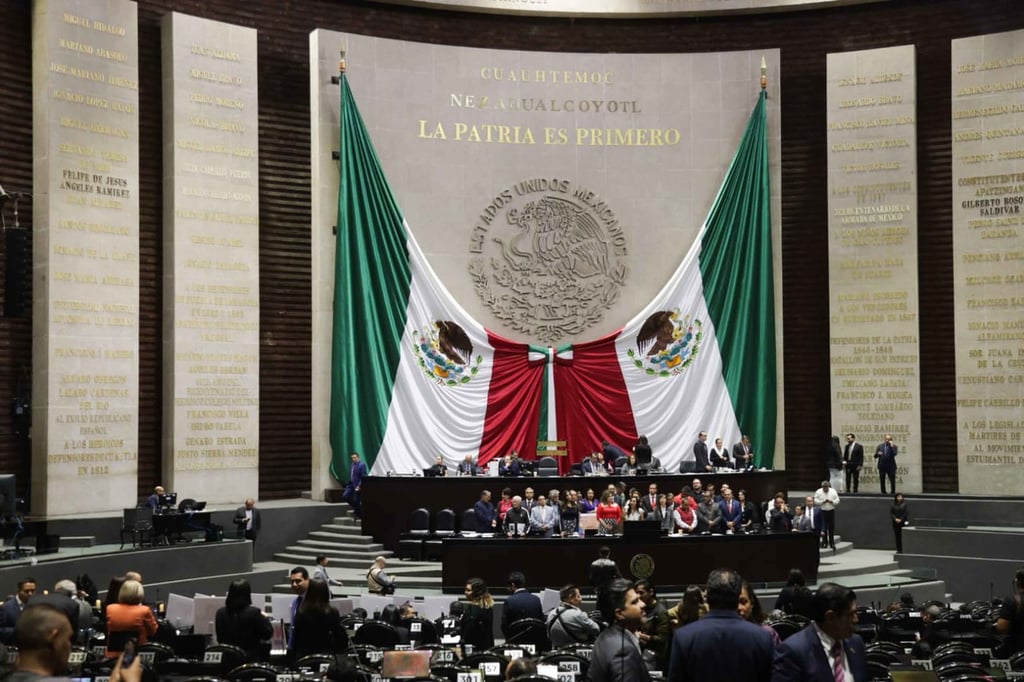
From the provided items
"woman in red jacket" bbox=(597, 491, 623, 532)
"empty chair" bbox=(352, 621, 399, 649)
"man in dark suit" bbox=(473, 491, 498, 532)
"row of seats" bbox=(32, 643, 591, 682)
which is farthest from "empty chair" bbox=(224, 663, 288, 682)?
"man in dark suit" bbox=(473, 491, 498, 532)

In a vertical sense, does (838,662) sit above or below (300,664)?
above

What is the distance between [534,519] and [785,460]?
799cm

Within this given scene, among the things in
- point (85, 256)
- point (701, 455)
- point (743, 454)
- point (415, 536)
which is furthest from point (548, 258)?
point (85, 256)

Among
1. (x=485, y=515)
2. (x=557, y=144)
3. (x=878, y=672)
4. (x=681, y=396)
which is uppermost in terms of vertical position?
(x=557, y=144)

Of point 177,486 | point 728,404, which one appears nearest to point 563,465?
point 728,404

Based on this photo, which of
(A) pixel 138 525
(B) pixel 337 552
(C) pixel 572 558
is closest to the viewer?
(C) pixel 572 558

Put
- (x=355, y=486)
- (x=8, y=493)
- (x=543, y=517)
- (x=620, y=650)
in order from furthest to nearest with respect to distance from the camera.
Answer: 1. (x=355, y=486)
2. (x=543, y=517)
3. (x=8, y=493)
4. (x=620, y=650)

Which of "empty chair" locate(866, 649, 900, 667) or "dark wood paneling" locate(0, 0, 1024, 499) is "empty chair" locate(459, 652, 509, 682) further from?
"dark wood paneling" locate(0, 0, 1024, 499)

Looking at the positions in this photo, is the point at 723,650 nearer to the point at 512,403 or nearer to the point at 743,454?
the point at 743,454

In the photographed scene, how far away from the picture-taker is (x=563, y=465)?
24.0 m

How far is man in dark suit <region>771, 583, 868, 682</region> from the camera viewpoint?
5.09 meters

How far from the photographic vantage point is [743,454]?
22547 millimetres

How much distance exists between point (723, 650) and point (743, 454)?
17.6 meters

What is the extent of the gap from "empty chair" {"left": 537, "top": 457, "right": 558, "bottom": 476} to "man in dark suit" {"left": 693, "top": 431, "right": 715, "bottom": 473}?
2.55 m
